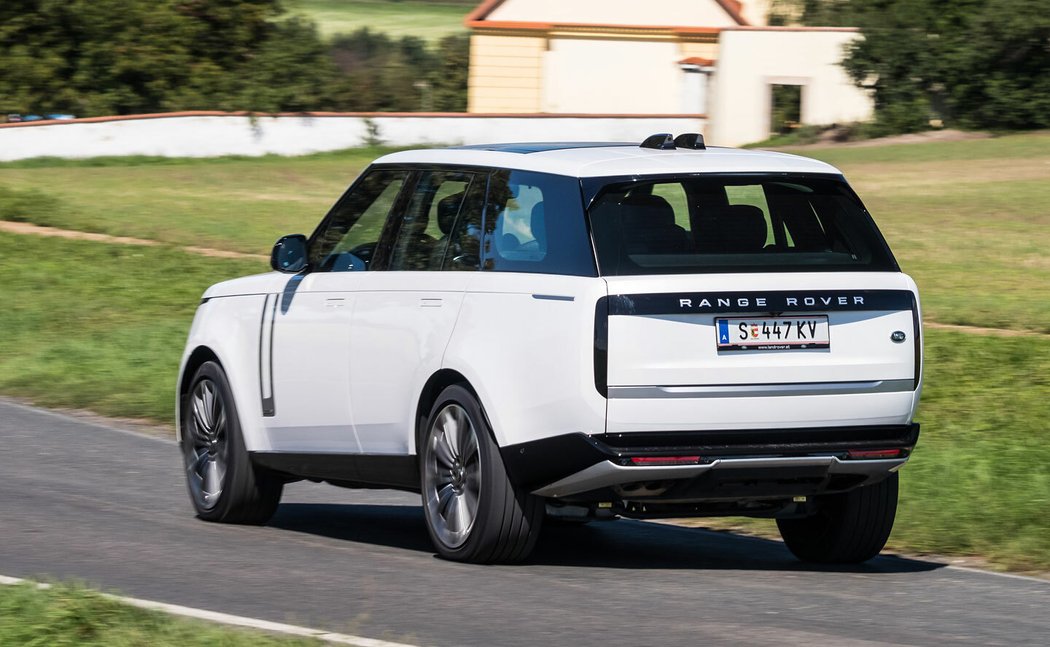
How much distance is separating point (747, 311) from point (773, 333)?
14cm

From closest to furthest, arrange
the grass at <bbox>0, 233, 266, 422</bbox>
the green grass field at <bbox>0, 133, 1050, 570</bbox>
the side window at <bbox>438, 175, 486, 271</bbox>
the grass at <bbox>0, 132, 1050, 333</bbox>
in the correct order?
the side window at <bbox>438, 175, 486, 271</bbox> < the green grass field at <bbox>0, 133, 1050, 570</bbox> < the grass at <bbox>0, 233, 266, 422</bbox> < the grass at <bbox>0, 132, 1050, 333</bbox>

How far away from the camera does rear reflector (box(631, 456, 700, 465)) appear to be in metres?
6.98

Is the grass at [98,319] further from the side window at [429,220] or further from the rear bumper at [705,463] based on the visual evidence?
the rear bumper at [705,463]

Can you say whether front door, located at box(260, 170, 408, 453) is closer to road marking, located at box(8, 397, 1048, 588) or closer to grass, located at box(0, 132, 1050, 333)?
road marking, located at box(8, 397, 1048, 588)

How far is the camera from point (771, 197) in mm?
7652

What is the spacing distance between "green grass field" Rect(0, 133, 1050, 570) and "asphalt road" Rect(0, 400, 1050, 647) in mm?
1213

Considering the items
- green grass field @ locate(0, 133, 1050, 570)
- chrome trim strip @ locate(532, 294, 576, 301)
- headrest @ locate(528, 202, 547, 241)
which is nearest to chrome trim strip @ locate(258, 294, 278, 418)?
headrest @ locate(528, 202, 547, 241)

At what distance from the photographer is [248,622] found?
20.1ft

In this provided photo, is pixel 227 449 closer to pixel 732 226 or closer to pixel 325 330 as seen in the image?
pixel 325 330

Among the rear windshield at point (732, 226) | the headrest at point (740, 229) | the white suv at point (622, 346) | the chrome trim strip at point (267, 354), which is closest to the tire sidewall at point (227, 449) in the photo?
the chrome trim strip at point (267, 354)

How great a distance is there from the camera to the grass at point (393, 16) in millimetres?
107188

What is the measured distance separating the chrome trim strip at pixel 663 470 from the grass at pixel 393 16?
96167 mm

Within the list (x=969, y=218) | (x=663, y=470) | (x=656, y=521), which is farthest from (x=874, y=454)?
(x=969, y=218)

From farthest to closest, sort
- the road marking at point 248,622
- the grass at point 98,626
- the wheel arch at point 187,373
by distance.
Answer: the wheel arch at point 187,373
the road marking at point 248,622
the grass at point 98,626
